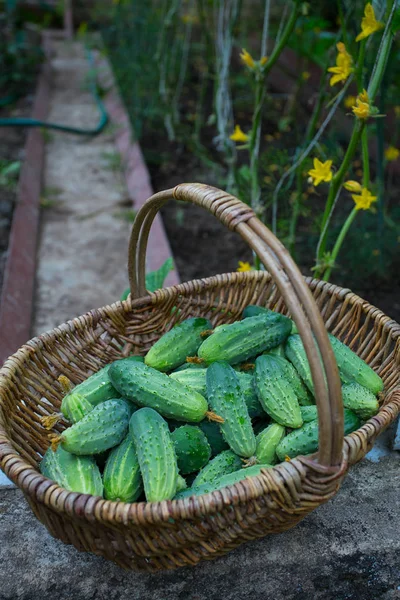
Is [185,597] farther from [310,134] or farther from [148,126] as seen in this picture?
[148,126]

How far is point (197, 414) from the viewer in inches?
55.9

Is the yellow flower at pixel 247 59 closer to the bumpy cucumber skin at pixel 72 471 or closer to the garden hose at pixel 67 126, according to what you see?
the bumpy cucumber skin at pixel 72 471

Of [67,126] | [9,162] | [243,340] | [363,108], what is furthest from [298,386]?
[67,126]

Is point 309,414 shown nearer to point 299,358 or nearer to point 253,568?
point 299,358

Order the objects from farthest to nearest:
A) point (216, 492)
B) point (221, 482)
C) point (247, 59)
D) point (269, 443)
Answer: point (247, 59)
point (269, 443)
point (221, 482)
point (216, 492)

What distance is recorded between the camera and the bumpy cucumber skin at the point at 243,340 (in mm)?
1595

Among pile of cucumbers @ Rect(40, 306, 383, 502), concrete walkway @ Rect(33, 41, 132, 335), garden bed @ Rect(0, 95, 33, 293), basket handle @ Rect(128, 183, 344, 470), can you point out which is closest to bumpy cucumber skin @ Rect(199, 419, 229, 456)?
pile of cucumbers @ Rect(40, 306, 383, 502)

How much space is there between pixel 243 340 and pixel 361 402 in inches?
13.5

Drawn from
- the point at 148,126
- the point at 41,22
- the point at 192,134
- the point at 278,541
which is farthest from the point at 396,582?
the point at 41,22

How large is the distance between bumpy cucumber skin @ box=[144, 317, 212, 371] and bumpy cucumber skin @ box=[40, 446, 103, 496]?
0.35 m

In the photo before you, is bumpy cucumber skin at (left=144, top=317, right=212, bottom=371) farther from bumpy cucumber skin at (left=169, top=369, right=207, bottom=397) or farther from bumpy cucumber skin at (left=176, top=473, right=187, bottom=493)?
bumpy cucumber skin at (left=176, top=473, right=187, bottom=493)

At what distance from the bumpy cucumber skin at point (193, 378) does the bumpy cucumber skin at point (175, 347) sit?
62 millimetres

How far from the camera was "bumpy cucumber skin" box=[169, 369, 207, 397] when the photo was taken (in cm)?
152

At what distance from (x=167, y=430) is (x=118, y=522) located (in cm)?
30
